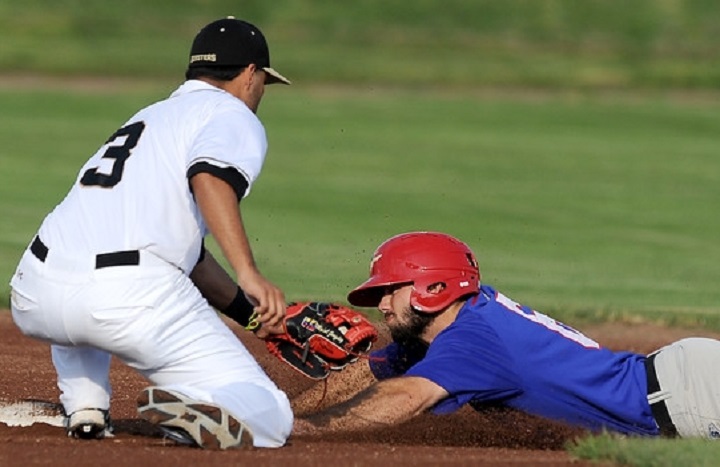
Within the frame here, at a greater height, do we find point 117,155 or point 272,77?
point 272,77

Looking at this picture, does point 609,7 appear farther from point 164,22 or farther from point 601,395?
point 601,395

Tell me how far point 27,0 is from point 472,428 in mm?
28902

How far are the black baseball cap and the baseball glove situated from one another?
3.34 ft

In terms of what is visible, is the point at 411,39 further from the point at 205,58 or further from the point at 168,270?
the point at 168,270

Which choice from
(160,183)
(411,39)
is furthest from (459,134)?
(160,183)

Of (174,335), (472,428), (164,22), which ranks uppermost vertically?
(174,335)

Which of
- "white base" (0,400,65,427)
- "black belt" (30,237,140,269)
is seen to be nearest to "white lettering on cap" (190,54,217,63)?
"black belt" (30,237,140,269)

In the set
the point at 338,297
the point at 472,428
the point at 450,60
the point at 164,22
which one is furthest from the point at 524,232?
the point at 164,22

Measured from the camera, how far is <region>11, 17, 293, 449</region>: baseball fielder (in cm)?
513

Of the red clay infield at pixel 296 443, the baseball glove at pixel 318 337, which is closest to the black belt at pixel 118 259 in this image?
the red clay infield at pixel 296 443

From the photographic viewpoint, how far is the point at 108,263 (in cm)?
521

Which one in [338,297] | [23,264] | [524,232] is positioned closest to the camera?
[23,264]

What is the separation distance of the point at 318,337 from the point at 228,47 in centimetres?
123

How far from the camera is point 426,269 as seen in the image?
5906 mm
